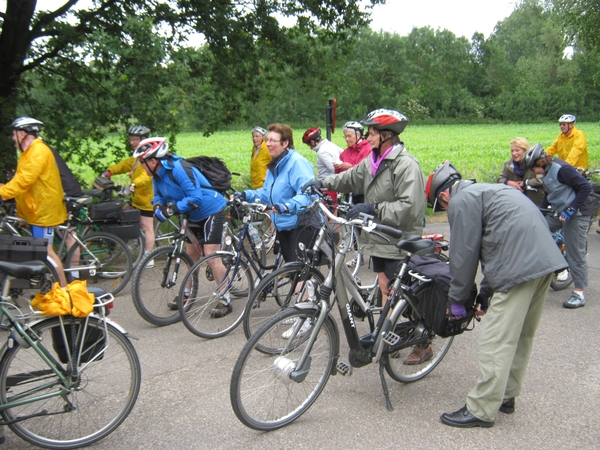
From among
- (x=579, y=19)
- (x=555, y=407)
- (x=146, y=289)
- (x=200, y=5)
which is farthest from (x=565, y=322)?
(x=579, y=19)

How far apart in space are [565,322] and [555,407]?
198 cm

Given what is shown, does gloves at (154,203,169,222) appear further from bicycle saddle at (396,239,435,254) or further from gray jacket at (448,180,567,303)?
gray jacket at (448,180,567,303)

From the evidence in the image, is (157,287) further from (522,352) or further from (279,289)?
(522,352)

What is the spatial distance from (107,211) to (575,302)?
5.25 meters

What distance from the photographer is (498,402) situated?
3.82m

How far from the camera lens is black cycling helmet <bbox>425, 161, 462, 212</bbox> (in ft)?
12.8

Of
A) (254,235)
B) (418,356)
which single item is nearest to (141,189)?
(254,235)

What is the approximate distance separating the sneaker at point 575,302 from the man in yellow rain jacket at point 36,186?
5209mm

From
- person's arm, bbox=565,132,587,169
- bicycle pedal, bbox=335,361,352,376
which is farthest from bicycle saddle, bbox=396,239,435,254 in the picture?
person's arm, bbox=565,132,587,169

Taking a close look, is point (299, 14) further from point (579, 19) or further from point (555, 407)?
point (579, 19)

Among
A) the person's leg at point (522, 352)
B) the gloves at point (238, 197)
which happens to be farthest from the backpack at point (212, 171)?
the person's leg at point (522, 352)

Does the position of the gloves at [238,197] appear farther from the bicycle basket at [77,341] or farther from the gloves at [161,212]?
the bicycle basket at [77,341]

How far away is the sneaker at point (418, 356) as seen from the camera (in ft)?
14.8

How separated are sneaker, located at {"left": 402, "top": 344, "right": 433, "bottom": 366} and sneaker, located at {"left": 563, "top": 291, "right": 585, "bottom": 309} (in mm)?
2533
